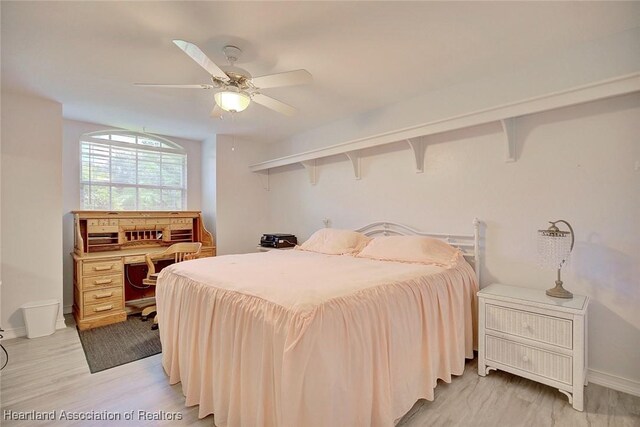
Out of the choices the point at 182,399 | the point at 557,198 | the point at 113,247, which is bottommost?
the point at 182,399

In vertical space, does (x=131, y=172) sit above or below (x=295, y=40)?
below

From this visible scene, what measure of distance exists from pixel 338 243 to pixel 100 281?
274cm

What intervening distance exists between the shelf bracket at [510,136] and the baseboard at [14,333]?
493cm

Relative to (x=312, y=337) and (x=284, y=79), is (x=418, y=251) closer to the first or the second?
(x=312, y=337)

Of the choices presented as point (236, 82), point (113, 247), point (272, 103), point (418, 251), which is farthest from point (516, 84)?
point (113, 247)

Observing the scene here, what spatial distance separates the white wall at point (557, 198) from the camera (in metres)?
2.01

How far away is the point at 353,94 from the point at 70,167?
3.66 meters

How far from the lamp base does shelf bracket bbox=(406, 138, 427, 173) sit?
150 cm

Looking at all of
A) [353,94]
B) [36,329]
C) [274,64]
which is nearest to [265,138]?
[353,94]

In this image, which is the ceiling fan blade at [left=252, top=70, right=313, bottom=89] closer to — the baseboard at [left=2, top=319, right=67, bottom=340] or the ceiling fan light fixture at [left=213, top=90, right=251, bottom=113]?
the ceiling fan light fixture at [left=213, top=90, right=251, bottom=113]

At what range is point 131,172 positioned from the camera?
13.8 ft

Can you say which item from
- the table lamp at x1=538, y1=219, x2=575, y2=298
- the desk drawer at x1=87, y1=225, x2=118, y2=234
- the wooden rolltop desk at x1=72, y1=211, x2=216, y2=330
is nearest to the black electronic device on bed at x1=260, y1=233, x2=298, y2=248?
the wooden rolltop desk at x1=72, y1=211, x2=216, y2=330

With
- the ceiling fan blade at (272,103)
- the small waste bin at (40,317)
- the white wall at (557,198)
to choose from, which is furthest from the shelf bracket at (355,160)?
the small waste bin at (40,317)

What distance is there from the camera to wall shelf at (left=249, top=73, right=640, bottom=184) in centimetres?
184
